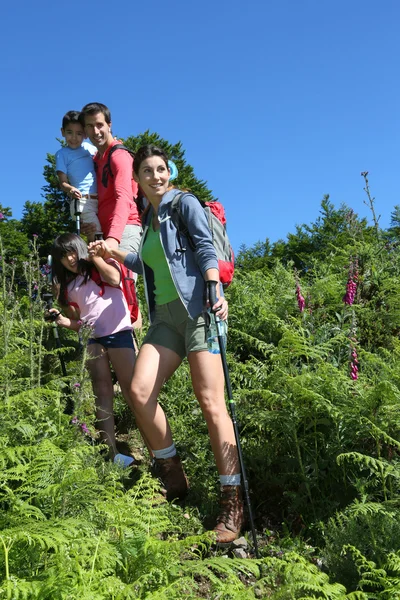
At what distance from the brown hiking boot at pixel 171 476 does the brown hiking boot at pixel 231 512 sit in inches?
18.9

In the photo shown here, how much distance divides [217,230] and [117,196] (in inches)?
49.0

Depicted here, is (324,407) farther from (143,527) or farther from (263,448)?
(143,527)

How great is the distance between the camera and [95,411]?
5047 mm

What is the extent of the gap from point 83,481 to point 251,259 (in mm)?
9248

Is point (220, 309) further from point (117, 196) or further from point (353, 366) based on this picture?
point (117, 196)

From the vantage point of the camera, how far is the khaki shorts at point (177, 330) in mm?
4094

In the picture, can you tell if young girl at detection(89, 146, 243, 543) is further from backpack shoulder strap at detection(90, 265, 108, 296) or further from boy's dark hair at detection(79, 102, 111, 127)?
boy's dark hair at detection(79, 102, 111, 127)

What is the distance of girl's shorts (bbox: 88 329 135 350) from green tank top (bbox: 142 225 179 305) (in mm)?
826

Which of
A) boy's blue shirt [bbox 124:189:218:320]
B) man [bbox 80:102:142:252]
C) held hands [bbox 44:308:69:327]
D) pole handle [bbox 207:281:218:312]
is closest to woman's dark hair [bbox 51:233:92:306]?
held hands [bbox 44:308:69:327]

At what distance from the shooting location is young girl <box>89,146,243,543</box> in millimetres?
4059

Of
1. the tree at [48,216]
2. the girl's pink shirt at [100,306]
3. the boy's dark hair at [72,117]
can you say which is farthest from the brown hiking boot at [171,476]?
the tree at [48,216]

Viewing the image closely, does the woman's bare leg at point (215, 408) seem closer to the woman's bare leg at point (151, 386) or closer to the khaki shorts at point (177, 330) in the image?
the khaki shorts at point (177, 330)

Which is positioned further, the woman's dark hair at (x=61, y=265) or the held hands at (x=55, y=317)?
the woman's dark hair at (x=61, y=265)

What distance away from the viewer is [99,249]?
4.80 metres
